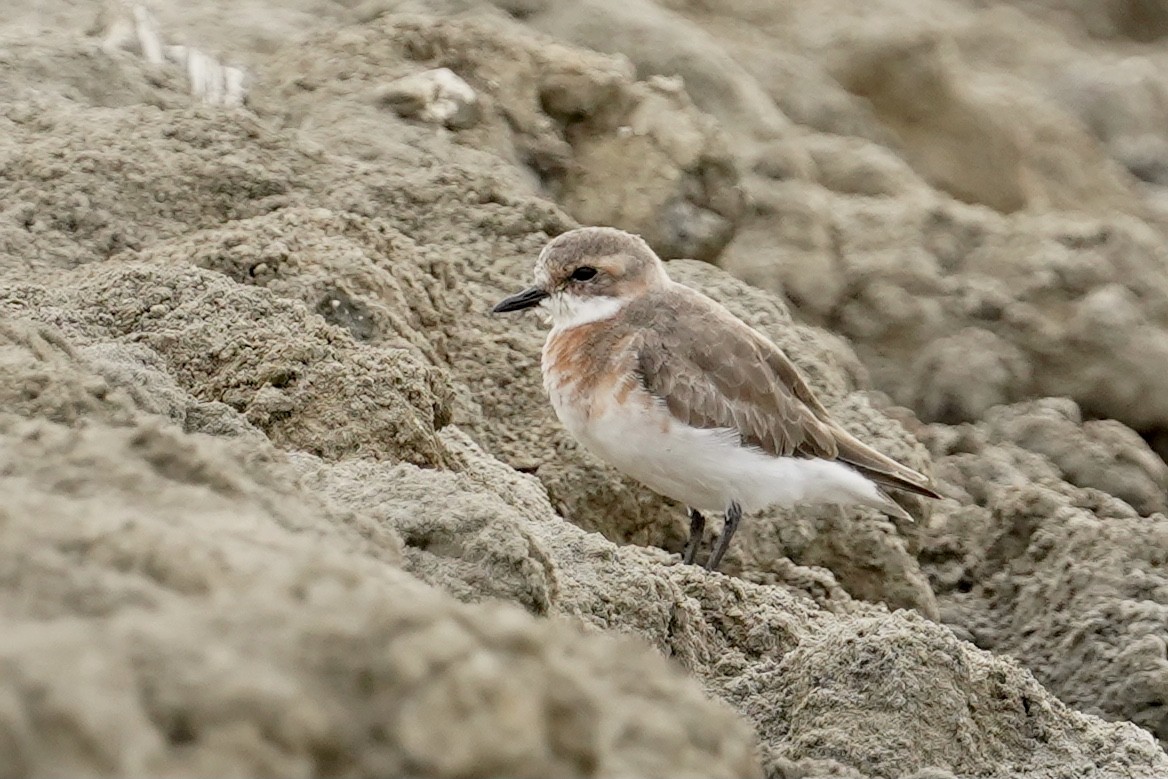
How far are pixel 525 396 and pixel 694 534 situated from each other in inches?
33.5

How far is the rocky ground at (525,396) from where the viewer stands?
174cm

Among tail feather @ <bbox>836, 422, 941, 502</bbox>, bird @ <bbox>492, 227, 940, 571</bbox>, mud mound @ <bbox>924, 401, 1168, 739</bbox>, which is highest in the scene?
bird @ <bbox>492, 227, 940, 571</bbox>

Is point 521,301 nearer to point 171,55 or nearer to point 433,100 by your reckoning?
point 433,100

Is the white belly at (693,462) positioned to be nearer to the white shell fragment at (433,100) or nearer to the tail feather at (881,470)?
the tail feather at (881,470)

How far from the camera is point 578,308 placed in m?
6.40

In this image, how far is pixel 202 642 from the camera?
1.69 metres

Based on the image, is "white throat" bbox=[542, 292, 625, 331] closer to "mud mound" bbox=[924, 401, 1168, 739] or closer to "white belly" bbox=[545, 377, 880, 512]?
"white belly" bbox=[545, 377, 880, 512]

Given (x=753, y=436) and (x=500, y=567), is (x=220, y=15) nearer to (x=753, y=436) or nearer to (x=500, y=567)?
(x=753, y=436)

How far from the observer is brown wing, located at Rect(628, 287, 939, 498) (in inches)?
244

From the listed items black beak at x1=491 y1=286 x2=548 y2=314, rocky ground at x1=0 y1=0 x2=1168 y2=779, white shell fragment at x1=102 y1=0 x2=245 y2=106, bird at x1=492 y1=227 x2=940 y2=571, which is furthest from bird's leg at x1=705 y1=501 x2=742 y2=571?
white shell fragment at x1=102 y1=0 x2=245 y2=106

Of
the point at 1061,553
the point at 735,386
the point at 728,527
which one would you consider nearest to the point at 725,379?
the point at 735,386

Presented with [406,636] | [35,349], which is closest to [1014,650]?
[35,349]

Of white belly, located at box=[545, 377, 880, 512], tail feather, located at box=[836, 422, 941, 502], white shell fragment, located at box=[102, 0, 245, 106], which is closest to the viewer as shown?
white belly, located at box=[545, 377, 880, 512]

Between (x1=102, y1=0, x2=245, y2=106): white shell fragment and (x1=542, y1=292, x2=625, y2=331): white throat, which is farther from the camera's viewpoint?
(x1=102, y1=0, x2=245, y2=106): white shell fragment
